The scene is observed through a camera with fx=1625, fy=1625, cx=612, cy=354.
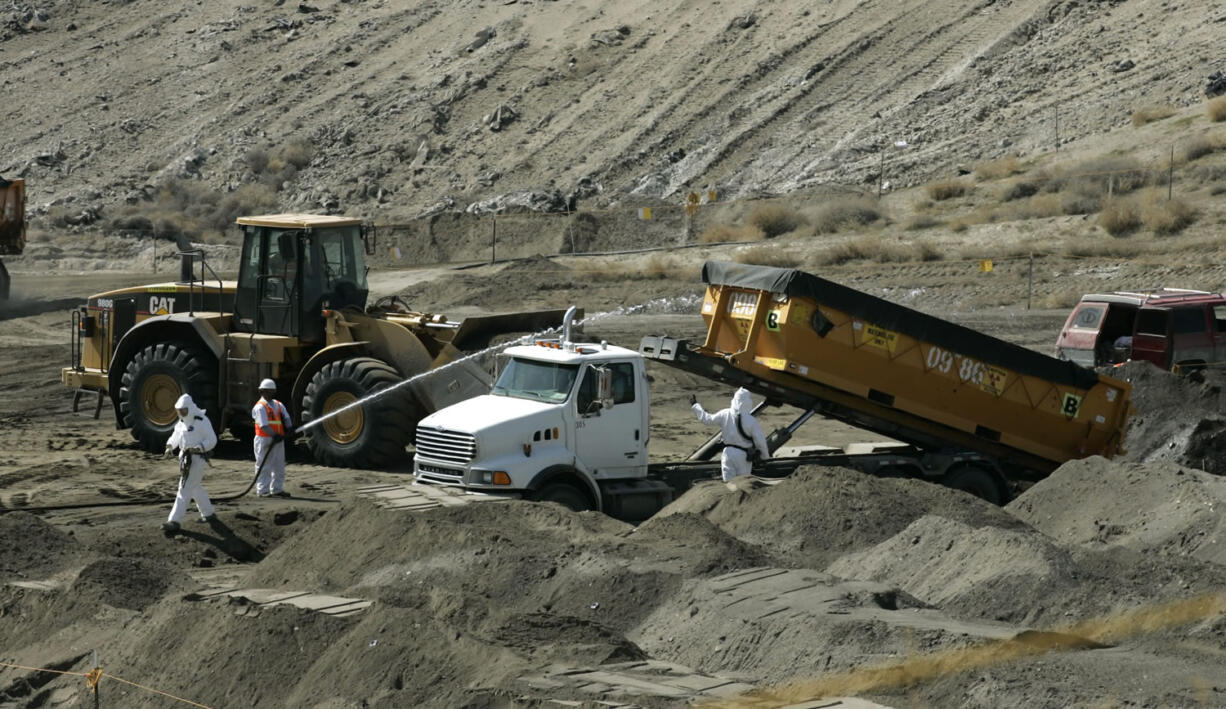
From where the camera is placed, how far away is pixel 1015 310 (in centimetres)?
3278

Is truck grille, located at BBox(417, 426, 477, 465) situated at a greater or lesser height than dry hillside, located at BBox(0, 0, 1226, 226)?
lesser

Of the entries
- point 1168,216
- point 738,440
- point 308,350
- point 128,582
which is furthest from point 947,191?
point 128,582

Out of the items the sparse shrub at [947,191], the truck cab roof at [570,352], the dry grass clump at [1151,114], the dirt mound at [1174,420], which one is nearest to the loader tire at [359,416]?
the truck cab roof at [570,352]

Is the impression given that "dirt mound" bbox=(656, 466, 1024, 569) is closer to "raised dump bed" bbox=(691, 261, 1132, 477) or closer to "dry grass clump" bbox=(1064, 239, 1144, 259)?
"raised dump bed" bbox=(691, 261, 1132, 477)

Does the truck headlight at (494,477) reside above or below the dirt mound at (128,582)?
above

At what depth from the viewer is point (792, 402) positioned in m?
17.6

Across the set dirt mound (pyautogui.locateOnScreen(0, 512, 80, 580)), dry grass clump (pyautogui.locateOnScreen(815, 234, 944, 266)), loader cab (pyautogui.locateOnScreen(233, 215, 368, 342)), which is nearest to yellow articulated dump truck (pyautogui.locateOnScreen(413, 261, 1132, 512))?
dirt mound (pyautogui.locateOnScreen(0, 512, 80, 580))

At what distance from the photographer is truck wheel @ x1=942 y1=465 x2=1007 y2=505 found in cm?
1812

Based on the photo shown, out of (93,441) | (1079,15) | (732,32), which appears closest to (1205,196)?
(1079,15)

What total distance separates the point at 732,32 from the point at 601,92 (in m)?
Answer: 4.82

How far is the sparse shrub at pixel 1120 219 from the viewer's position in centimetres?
3550

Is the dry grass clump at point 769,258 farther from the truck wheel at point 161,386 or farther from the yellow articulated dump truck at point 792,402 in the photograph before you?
the truck wheel at point 161,386

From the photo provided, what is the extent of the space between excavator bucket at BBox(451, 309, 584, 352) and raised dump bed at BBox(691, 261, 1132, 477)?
2.26 meters

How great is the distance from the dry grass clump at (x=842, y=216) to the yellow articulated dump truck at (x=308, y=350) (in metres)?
20.4
